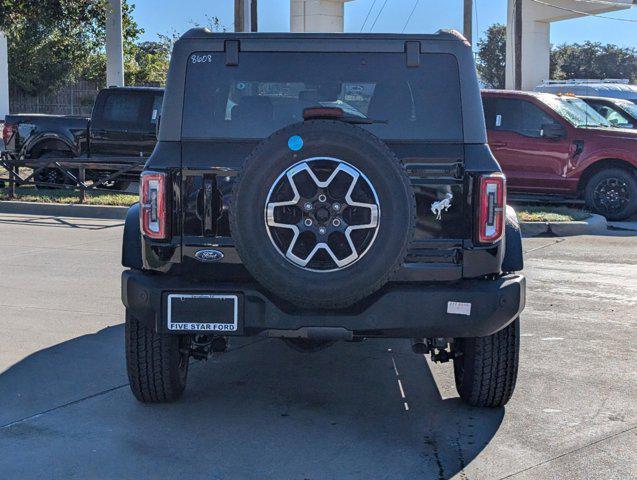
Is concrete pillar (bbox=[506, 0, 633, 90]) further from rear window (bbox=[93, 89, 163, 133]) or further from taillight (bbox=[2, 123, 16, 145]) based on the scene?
taillight (bbox=[2, 123, 16, 145])

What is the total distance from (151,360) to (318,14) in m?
33.6

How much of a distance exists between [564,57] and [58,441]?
255 ft

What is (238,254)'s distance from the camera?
14.1 feet

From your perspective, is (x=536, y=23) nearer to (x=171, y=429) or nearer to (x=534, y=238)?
(x=534, y=238)

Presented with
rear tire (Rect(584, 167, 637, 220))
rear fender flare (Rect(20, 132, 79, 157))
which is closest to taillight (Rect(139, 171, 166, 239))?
rear tire (Rect(584, 167, 637, 220))

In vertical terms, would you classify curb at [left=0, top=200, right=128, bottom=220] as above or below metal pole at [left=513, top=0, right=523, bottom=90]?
below

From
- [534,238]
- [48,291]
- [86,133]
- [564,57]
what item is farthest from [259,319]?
[564,57]

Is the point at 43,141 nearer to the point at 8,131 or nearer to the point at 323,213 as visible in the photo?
the point at 8,131

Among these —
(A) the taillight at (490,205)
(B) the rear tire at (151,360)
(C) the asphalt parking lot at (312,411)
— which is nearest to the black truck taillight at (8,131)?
(C) the asphalt parking lot at (312,411)

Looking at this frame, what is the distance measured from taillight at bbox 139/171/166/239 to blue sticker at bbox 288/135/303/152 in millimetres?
747

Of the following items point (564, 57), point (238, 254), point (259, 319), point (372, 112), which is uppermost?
point (564, 57)

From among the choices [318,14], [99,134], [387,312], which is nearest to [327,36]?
[387,312]

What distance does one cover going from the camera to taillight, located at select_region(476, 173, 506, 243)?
4508 millimetres

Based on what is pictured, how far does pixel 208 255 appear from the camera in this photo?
4551 millimetres
